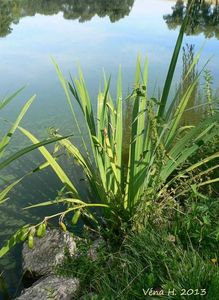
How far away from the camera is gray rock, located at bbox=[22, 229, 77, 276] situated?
1.97 meters

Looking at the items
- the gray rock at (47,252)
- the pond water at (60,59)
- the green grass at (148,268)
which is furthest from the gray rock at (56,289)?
the pond water at (60,59)

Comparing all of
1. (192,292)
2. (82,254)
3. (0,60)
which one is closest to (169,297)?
(192,292)

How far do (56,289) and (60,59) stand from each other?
6.30 metres

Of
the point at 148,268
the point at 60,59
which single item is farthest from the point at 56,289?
the point at 60,59

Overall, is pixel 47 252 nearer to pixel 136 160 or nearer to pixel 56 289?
pixel 56 289

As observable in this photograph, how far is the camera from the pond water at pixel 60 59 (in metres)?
2.97

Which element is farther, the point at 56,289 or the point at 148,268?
the point at 56,289

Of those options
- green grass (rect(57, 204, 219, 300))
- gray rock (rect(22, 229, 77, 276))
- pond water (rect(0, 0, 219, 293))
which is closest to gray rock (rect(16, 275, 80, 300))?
green grass (rect(57, 204, 219, 300))

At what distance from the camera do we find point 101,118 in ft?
6.26

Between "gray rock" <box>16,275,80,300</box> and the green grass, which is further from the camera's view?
"gray rock" <box>16,275,80,300</box>

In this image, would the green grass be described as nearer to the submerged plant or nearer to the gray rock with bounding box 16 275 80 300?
the gray rock with bounding box 16 275 80 300

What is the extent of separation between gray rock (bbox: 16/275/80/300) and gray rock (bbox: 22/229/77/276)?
19 centimetres

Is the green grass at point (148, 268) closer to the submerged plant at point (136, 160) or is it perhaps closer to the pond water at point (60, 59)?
the submerged plant at point (136, 160)

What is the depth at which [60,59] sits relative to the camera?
7430mm
